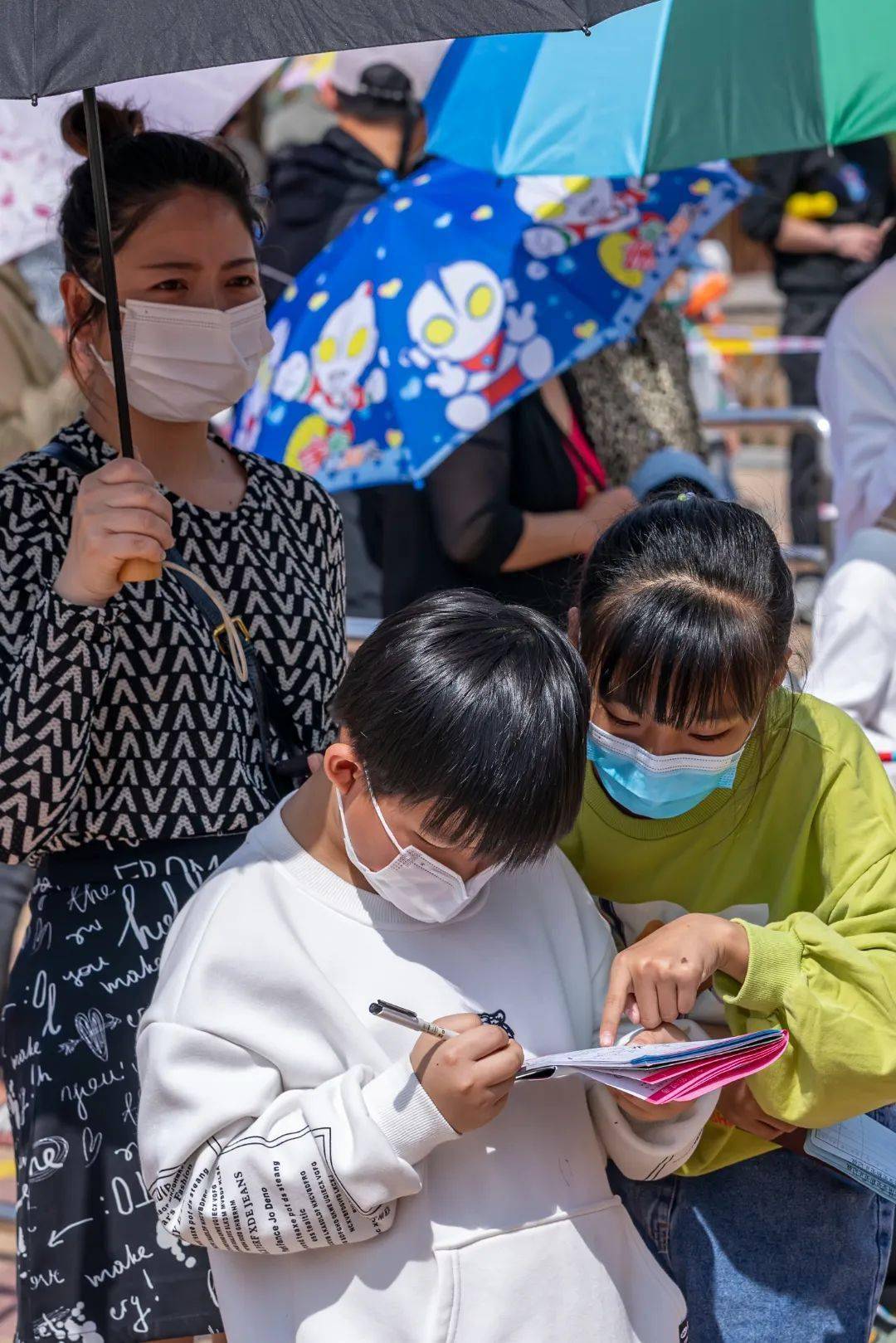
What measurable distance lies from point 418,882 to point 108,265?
3.04ft

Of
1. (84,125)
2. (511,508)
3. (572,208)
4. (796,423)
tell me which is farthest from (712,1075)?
(796,423)

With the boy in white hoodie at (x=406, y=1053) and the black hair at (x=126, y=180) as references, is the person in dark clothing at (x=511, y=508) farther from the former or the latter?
the boy in white hoodie at (x=406, y=1053)

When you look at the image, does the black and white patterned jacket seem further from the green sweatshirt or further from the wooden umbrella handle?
the green sweatshirt

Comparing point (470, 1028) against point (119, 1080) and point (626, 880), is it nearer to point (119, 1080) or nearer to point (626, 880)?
point (626, 880)

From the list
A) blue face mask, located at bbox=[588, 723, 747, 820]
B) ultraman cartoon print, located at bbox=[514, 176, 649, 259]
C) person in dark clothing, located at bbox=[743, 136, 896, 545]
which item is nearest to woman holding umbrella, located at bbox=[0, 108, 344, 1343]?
blue face mask, located at bbox=[588, 723, 747, 820]

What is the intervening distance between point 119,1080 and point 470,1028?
60 centimetres

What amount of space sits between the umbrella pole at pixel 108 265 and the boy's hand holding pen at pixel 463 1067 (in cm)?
69

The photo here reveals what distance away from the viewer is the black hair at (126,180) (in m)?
2.32

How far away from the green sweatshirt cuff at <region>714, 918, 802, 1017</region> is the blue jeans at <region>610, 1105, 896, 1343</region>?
1.12 ft

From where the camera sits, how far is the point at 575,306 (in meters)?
3.66

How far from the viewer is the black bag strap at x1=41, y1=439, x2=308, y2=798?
2.21 m

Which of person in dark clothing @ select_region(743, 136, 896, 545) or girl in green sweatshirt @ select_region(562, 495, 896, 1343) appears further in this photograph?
person in dark clothing @ select_region(743, 136, 896, 545)

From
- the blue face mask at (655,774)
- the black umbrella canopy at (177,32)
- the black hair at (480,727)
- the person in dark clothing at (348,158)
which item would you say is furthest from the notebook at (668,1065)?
the person in dark clothing at (348,158)

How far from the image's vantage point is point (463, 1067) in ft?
5.62
